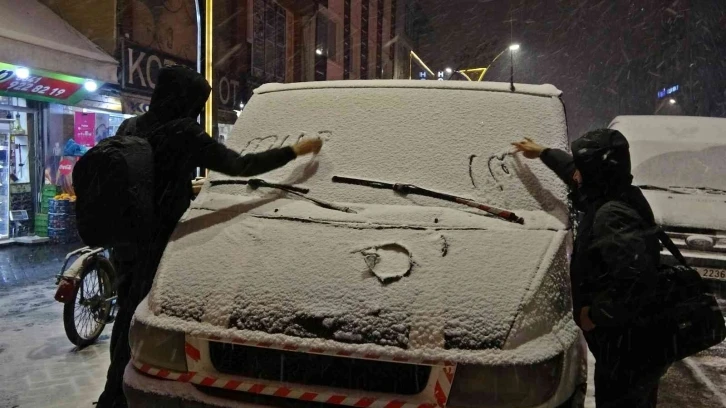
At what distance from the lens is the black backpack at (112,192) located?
3068mm

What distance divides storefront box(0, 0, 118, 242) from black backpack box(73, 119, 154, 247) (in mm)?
7428

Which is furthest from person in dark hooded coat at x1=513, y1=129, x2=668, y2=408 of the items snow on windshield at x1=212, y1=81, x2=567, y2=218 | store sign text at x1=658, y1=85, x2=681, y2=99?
store sign text at x1=658, y1=85, x2=681, y2=99

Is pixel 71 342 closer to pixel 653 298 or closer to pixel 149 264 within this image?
pixel 149 264

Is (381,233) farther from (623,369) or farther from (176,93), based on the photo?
(176,93)

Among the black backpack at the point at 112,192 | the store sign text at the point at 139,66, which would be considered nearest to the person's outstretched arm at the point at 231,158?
the black backpack at the point at 112,192

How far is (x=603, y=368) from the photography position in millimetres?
2666

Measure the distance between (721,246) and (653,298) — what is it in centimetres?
485

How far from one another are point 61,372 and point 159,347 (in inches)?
101

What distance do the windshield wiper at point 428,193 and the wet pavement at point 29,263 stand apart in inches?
234

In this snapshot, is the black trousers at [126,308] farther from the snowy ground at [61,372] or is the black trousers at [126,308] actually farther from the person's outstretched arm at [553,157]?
the person's outstretched arm at [553,157]

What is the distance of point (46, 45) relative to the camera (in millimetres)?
9703

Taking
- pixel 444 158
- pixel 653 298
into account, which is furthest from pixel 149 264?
pixel 653 298

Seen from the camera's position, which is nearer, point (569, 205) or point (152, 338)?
point (152, 338)

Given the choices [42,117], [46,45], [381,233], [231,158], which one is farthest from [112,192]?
[42,117]
